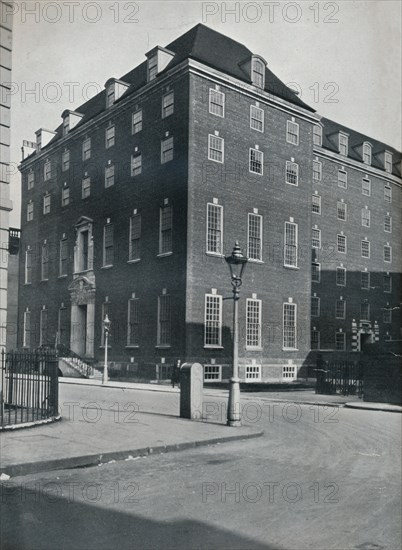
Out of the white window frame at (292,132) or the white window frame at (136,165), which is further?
the white window frame at (292,132)

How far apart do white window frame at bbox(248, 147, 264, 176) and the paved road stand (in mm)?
21611

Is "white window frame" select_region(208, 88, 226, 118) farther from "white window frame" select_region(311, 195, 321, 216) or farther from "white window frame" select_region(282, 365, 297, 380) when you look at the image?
"white window frame" select_region(311, 195, 321, 216)

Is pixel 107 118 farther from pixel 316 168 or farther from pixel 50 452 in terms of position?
pixel 316 168

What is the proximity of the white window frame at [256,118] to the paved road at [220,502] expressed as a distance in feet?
73.3

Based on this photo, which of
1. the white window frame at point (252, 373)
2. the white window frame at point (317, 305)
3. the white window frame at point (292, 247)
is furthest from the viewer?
the white window frame at point (317, 305)

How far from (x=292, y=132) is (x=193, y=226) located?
863 centimetres

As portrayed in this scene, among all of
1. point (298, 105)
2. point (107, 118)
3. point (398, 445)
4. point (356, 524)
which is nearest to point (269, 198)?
point (298, 105)

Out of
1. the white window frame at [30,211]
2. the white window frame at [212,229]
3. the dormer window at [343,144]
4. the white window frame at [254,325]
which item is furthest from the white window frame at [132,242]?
the dormer window at [343,144]

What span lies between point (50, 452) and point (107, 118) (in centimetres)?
1780

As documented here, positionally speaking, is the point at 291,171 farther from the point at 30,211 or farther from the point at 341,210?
the point at 30,211

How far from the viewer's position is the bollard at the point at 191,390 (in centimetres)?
1373

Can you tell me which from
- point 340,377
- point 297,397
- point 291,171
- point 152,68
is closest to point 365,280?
point 291,171

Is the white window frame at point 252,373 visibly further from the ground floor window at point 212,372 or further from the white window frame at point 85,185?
the white window frame at point 85,185

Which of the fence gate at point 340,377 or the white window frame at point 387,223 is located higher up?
the white window frame at point 387,223
